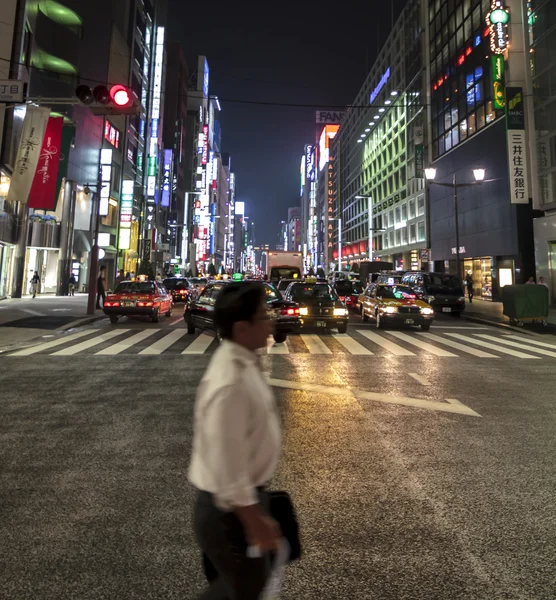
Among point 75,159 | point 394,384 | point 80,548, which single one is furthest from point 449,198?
point 80,548

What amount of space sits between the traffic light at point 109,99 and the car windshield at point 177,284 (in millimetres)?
20494

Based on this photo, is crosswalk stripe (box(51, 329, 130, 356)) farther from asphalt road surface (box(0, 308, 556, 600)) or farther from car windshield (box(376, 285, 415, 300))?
car windshield (box(376, 285, 415, 300))

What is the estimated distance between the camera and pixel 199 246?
97.3m

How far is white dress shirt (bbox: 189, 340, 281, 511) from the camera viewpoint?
162cm

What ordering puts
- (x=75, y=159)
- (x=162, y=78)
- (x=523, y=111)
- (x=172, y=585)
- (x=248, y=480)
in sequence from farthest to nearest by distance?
(x=162, y=78) < (x=75, y=159) < (x=523, y=111) < (x=172, y=585) < (x=248, y=480)

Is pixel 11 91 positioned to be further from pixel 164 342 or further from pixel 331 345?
pixel 331 345

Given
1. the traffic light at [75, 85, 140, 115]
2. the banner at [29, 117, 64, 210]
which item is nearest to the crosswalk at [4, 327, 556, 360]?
the traffic light at [75, 85, 140, 115]

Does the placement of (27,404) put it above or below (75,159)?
below

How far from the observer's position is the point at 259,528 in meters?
1.55

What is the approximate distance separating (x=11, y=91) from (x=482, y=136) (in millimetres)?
32133

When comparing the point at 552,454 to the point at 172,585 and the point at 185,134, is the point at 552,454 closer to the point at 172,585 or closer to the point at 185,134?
the point at 172,585

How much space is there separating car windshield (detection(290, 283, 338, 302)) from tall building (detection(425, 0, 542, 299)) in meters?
14.4

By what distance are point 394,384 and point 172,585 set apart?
19.4 ft

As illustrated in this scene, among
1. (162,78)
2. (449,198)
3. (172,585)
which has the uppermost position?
(162,78)
